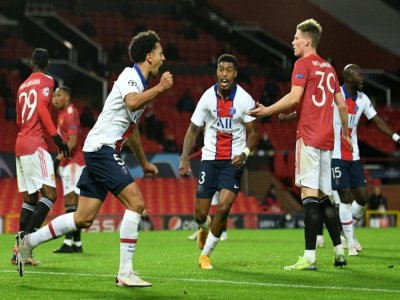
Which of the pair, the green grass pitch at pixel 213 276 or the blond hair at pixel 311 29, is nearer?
the green grass pitch at pixel 213 276

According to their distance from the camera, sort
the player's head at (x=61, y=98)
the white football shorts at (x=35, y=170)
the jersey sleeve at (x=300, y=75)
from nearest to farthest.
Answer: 1. the jersey sleeve at (x=300, y=75)
2. the white football shorts at (x=35, y=170)
3. the player's head at (x=61, y=98)

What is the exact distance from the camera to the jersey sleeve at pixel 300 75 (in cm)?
984

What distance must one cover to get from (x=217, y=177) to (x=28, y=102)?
2.46 m

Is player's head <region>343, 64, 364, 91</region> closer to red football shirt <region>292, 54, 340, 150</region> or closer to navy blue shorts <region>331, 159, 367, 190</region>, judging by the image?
navy blue shorts <region>331, 159, 367, 190</region>

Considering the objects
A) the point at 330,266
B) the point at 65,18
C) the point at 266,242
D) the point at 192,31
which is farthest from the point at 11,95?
the point at 330,266

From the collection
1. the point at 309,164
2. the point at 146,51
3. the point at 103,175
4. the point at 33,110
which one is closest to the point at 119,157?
the point at 103,175

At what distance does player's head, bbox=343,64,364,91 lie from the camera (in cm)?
1260

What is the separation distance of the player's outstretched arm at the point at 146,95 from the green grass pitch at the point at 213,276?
1611 mm

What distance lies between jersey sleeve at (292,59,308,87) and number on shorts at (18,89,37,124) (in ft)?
10.7

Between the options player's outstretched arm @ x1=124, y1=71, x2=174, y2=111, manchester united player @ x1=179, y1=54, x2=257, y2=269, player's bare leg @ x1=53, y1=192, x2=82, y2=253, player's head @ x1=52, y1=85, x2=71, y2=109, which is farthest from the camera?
player's head @ x1=52, y1=85, x2=71, y2=109

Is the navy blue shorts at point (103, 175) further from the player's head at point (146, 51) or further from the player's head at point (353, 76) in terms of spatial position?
the player's head at point (353, 76)

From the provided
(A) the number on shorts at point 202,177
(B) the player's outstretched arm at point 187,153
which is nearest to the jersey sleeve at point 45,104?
(B) the player's outstretched arm at point 187,153

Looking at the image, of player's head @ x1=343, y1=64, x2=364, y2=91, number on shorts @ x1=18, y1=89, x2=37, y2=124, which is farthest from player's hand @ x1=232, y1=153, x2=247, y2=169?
player's head @ x1=343, y1=64, x2=364, y2=91

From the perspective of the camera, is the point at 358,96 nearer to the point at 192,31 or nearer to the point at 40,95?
the point at 40,95
